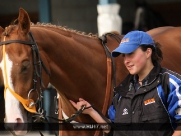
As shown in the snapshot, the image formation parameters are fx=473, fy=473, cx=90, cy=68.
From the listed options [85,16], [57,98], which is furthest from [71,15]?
[57,98]

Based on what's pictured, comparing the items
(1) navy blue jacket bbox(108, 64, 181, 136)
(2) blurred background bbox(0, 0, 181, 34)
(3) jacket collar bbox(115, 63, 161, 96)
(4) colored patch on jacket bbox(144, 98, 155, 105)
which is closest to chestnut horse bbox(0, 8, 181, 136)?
(3) jacket collar bbox(115, 63, 161, 96)

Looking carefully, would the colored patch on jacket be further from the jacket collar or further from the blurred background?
the blurred background

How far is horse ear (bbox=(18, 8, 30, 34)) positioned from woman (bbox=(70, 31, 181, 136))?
70 centimetres

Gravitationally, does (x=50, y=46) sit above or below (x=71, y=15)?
above

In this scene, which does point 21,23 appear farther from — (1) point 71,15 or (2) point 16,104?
(1) point 71,15

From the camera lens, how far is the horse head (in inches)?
126

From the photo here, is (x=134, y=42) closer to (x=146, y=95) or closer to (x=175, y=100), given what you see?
(x=146, y=95)

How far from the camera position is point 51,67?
3586 mm

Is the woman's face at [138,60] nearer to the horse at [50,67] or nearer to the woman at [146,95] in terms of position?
the woman at [146,95]

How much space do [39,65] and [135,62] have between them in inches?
28.0

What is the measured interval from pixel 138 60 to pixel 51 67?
75 cm

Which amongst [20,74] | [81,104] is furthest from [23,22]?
[81,104]

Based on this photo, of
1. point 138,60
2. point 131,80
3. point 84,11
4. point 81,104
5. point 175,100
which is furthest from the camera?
point 84,11

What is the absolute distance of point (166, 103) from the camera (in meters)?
3.11
